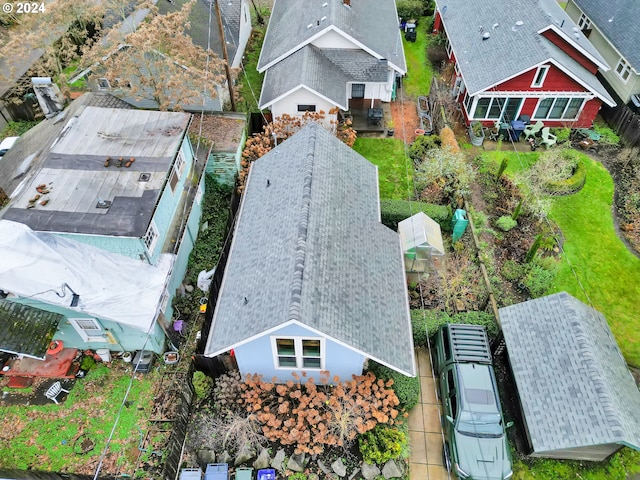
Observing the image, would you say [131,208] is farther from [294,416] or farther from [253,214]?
[294,416]

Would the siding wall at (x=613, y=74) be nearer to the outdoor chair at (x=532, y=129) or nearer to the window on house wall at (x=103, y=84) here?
the outdoor chair at (x=532, y=129)

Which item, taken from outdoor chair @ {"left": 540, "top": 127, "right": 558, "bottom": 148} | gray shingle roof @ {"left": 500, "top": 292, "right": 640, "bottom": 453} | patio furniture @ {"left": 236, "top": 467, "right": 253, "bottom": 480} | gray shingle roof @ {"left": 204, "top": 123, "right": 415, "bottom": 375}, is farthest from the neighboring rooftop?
outdoor chair @ {"left": 540, "top": 127, "right": 558, "bottom": 148}

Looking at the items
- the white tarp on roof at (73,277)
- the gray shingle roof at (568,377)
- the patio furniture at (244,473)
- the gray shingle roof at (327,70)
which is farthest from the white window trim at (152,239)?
the gray shingle roof at (568,377)

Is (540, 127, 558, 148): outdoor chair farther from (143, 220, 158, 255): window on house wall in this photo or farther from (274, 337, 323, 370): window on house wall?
(143, 220, 158, 255): window on house wall

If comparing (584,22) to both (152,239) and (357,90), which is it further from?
(152,239)

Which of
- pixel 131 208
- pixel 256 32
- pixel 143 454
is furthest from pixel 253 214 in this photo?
pixel 256 32
